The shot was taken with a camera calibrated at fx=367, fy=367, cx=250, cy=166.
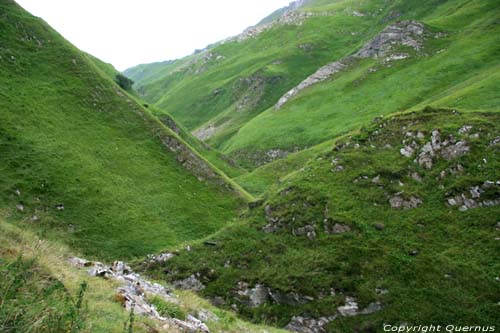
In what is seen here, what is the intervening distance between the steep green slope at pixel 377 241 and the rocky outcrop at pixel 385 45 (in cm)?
7025

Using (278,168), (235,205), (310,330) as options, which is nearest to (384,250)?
(310,330)

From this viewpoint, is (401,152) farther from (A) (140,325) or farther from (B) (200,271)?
(A) (140,325)

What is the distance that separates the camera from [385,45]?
101375mm

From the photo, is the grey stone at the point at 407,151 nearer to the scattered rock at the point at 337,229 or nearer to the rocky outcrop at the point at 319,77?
the scattered rock at the point at 337,229

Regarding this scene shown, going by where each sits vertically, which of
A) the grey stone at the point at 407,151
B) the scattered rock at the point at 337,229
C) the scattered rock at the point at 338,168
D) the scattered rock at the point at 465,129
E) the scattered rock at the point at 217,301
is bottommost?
the scattered rock at the point at 217,301

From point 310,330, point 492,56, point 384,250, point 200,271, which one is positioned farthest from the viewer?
point 492,56

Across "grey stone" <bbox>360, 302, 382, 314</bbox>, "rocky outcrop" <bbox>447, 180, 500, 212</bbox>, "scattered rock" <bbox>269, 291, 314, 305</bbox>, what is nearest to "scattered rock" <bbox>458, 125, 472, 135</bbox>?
"rocky outcrop" <bbox>447, 180, 500, 212</bbox>

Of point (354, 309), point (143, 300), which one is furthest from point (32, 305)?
point (354, 309)

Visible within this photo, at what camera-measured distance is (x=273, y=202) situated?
109 ft

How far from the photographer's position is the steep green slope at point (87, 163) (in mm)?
35531

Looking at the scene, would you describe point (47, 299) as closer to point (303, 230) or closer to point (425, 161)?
point (303, 230)

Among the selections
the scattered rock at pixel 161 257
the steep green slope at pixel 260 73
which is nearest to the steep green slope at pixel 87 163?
the scattered rock at pixel 161 257

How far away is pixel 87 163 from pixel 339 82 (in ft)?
244

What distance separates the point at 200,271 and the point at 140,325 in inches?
694
